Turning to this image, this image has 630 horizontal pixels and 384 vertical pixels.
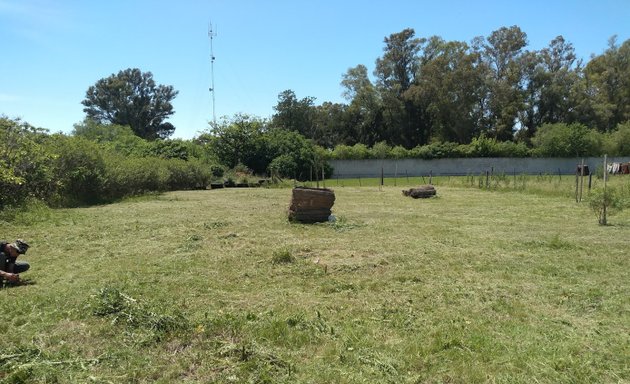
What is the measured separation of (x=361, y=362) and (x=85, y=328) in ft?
8.30

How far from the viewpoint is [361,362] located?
12.0ft

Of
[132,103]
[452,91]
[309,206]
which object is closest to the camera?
[309,206]

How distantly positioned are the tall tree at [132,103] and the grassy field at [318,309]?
63741 millimetres

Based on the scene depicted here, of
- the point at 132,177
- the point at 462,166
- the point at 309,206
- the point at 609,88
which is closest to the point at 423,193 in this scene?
the point at 309,206

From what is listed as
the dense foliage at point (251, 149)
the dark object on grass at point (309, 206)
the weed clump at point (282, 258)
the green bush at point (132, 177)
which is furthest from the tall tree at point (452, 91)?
the weed clump at point (282, 258)

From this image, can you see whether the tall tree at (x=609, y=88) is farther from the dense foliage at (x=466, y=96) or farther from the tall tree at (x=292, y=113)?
the tall tree at (x=292, y=113)

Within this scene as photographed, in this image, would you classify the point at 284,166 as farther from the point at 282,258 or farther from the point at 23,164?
the point at 282,258

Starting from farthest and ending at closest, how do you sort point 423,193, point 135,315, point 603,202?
point 423,193, point 603,202, point 135,315

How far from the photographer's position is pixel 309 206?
39.6ft

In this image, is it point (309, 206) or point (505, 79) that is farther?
point (505, 79)

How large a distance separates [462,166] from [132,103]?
48.7 m

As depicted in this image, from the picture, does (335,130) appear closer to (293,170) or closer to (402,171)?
(402,171)

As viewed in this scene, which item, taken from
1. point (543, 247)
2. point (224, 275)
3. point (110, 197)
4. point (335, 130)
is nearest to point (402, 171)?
point (335, 130)

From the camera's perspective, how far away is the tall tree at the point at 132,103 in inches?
2709
